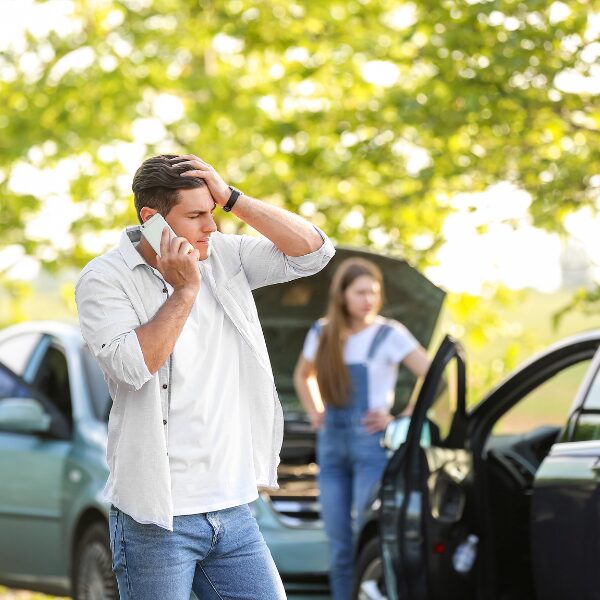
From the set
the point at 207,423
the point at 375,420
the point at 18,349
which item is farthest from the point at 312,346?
the point at 207,423

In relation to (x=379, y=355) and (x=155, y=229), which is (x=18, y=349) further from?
(x=155, y=229)

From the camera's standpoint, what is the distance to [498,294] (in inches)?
548

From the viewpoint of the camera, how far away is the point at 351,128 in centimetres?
1123

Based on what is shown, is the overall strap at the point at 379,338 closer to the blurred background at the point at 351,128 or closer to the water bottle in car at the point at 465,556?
the water bottle in car at the point at 465,556

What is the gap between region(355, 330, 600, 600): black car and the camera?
599cm

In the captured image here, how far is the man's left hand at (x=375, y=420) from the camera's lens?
301 inches

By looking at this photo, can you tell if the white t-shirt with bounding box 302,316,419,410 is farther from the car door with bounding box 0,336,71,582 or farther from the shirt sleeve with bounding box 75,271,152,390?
the shirt sleeve with bounding box 75,271,152,390

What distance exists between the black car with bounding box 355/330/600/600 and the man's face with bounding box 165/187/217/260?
201cm

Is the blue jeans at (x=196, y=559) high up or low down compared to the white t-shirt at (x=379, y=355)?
down

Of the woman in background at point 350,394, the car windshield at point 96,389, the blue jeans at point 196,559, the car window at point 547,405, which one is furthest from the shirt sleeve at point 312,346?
the car window at point 547,405

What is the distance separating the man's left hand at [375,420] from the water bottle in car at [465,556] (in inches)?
53.5

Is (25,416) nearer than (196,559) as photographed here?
No

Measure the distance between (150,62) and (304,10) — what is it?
1778mm

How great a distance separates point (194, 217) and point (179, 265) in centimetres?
17
